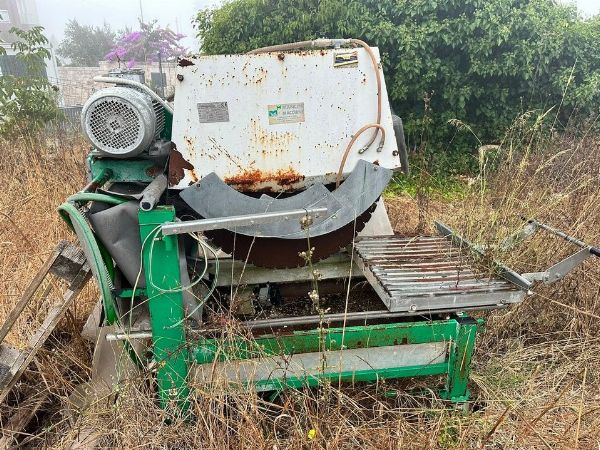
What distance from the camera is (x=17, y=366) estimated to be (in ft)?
6.25

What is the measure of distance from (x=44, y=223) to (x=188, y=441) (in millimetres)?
2583

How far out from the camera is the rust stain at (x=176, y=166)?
1.82m

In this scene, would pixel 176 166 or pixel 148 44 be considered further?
pixel 148 44

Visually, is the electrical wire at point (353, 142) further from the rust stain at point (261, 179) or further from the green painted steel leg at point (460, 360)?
the green painted steel leg at point (460, 360)

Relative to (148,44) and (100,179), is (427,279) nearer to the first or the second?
(100,179)

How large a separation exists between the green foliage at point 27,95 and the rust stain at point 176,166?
4.00 metres

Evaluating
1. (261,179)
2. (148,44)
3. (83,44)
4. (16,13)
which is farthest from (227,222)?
(16,13)

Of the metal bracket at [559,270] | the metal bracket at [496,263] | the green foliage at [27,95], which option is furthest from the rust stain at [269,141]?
the green foliage at [27,95]

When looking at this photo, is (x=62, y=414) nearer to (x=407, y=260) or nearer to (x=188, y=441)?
(x=188, y=441)

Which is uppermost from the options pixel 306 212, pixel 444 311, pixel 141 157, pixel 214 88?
pixel 214 88

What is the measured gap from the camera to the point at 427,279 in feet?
5.93

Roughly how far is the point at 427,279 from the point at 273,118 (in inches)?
34.0

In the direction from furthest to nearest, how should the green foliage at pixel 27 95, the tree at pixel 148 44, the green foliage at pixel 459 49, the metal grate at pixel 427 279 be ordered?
the tree at pixel 148 44
the green foliage at pixel 459 49
the green foliage at pixel 27 95
the metal grate at pixel 427 279

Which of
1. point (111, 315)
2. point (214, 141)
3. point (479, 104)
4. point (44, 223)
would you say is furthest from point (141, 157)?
point (479, 104)
